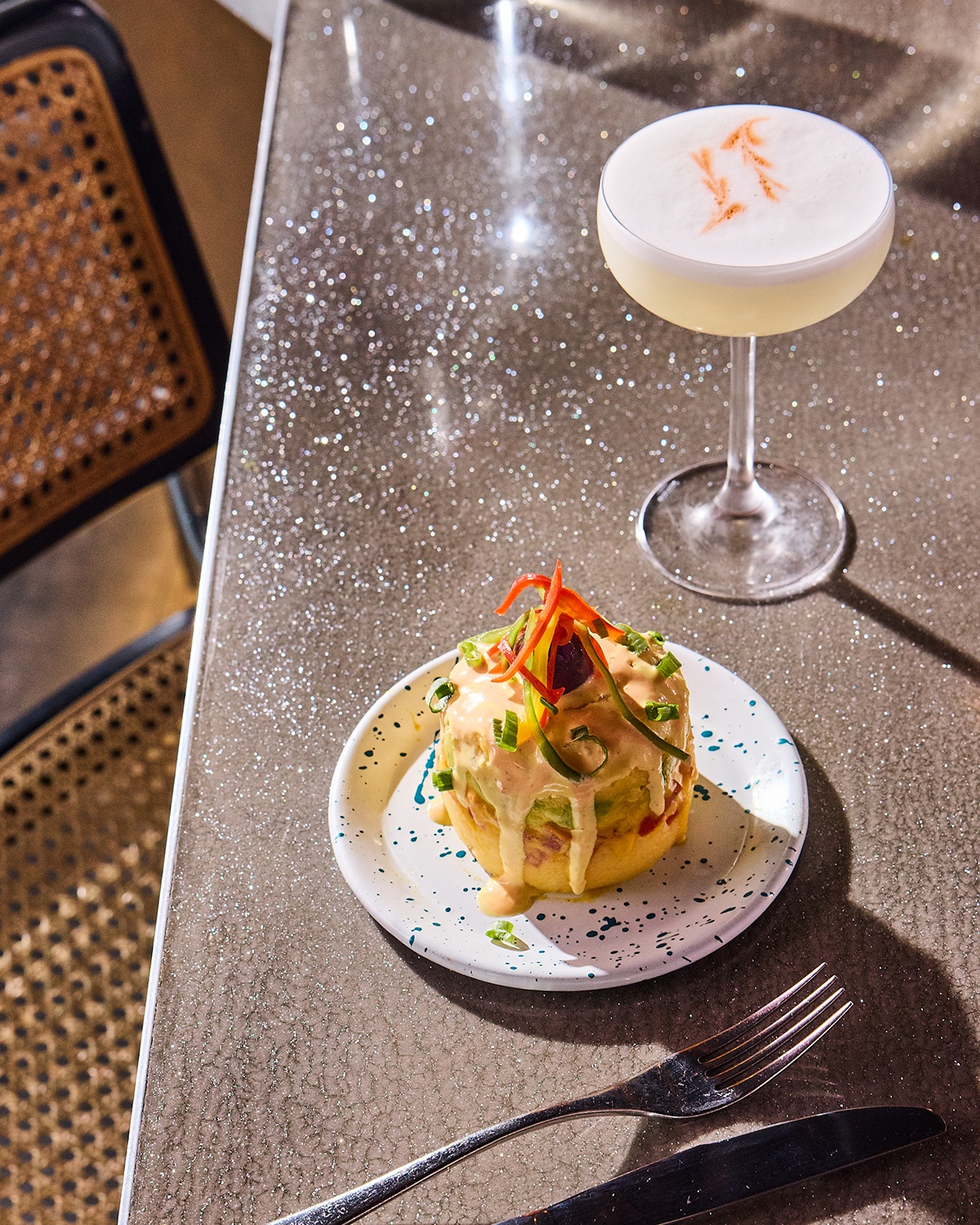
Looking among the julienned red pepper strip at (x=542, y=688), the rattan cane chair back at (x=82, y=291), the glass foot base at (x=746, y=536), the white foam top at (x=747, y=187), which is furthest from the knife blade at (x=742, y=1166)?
the rattan cane chair back at (x=82, y=291)

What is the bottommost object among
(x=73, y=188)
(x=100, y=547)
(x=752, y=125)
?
(x=100, y=547)

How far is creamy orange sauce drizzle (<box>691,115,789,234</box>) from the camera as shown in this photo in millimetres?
910

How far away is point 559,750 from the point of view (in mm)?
727

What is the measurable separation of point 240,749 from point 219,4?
229 cm

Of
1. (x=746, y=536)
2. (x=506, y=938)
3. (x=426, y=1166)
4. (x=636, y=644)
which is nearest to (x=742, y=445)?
(x=746, y=536)

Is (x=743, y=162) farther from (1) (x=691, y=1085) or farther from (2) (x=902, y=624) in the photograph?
(1) (x=691, y=1085)

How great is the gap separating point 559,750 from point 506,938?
0.11m

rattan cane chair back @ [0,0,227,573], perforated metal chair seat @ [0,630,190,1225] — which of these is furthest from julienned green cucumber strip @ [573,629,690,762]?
rattan cane chair back @ [0,0,227,573]

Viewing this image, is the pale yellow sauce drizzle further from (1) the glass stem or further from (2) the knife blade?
(1) the glass stem

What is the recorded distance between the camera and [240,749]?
2.98ft

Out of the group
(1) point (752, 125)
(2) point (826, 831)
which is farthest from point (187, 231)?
(2) point (826, 831)

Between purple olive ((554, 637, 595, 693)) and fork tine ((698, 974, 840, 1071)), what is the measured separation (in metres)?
0.21

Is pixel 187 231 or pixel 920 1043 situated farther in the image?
pixel 187 231

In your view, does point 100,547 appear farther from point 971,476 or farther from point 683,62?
point 971,476
